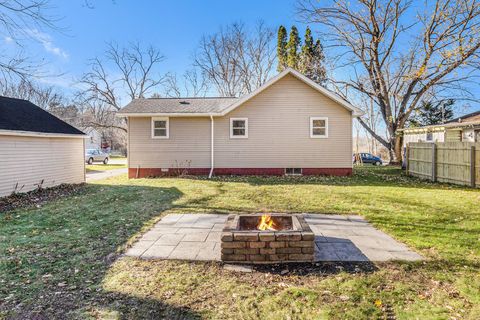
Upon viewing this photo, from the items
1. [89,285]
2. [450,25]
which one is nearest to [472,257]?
[89,285]

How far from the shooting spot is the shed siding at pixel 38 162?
9.91 meters

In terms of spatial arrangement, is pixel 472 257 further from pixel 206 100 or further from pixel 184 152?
pixel 206 100

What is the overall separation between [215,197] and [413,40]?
1911cm

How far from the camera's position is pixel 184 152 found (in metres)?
15.2

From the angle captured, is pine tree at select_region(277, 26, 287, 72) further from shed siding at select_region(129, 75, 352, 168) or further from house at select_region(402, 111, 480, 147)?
shed siding at select_region(129, 75, 352, 168)

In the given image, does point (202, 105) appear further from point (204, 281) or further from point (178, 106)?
point (204, 281)

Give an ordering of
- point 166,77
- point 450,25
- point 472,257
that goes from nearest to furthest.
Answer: point 472,257 < point 450,25 < point 166,77

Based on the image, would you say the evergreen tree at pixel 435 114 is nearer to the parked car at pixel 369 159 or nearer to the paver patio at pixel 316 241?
the parked car at pixel 369 159

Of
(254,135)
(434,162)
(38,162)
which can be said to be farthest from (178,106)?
(434,162)

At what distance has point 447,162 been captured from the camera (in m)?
12.5

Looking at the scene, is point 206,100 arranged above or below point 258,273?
above

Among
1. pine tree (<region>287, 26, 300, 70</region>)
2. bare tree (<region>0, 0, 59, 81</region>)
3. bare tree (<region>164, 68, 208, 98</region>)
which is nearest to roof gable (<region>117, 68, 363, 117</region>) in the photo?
bare tree (<region>0, 0, 59, 81</region>)

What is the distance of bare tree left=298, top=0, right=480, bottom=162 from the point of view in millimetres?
16547

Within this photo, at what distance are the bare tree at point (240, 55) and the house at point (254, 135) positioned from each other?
69.3 ft
